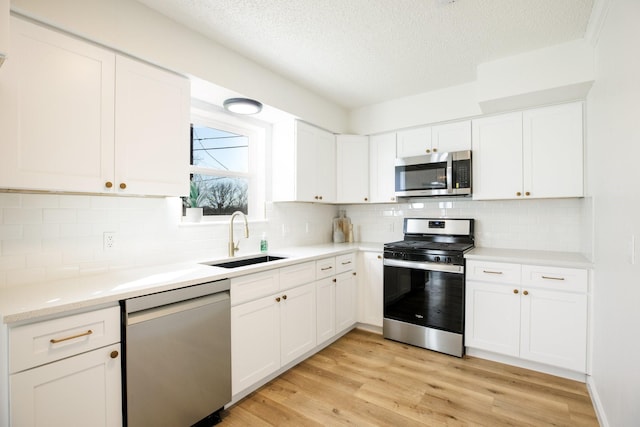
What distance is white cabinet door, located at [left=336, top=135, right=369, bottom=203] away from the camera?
12.3 ft

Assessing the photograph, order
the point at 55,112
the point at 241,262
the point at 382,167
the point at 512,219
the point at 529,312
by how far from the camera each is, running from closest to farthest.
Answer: the point at 55,112, the point at 529,312, the point at 241,262, the point at 512,219, the point at 382,167

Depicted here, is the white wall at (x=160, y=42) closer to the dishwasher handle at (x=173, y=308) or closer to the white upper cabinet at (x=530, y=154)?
the dishwasher handle at (x=173, y=308)

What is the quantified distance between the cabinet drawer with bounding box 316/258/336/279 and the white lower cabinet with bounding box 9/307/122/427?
5.40 ft

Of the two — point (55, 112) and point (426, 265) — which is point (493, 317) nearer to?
point (426, 265)

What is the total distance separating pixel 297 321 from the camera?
261 cm

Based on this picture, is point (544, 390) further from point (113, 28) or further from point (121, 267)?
point (113, 28)

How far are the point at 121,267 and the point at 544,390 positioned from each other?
3108 millimetres

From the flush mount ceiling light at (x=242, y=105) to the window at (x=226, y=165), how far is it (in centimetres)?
23

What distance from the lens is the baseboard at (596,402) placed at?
1.86 metres

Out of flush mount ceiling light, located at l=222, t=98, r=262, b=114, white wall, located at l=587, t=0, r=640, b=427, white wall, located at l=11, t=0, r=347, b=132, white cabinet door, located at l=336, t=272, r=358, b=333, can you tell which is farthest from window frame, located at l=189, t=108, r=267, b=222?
white wall, located at l=587, t=0, r=640, b=427

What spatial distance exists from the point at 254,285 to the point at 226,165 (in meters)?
1.28

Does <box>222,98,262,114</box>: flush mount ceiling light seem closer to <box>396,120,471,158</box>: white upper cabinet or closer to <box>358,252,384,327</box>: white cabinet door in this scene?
<box>396,120,471,158</box>: white upper cabinet

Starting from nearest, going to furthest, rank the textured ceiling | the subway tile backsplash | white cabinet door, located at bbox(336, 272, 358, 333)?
the subway tile backsplash
the textured ceiling
white cabinet door, located at bbox(336, 272, 358, 333)

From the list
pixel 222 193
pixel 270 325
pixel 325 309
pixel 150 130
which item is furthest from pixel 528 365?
pixel 150 130
